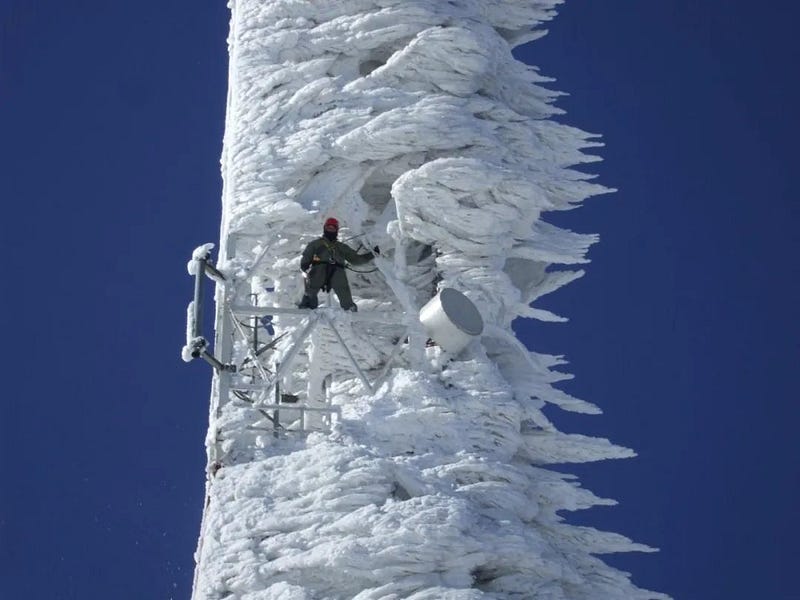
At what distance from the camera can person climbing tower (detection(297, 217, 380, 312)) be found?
36.8 metres

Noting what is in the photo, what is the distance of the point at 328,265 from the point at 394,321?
1418 mm

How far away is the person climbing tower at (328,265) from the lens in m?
36.8

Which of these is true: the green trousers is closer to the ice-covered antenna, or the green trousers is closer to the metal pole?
the ice-covered antenna

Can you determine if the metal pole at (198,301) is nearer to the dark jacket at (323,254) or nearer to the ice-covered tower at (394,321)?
the ice-covered tower at (394,321)

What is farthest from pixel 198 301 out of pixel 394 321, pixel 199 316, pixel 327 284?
pixel 394 321

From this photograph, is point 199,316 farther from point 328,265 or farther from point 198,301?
point 328,265

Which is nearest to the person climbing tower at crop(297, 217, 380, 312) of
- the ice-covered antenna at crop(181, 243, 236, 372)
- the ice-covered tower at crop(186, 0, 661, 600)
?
the ice-covered tower at crop(186, 0, 661, 600)

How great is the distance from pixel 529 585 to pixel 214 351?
641 centimetres

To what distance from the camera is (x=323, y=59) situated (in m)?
38.8

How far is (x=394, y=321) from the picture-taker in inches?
1468

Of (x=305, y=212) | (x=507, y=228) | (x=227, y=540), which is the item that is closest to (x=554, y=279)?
(x=507, y=228)

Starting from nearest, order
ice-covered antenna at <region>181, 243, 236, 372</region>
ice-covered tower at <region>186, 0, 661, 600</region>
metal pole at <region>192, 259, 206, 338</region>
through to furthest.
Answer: ice-covered tower at <region>186, 0, 661, 600</region> < ice-covered antenna at <region>181, 243, 236, 372</region> < metal pole at <region>192, 259, 206, 338</region>

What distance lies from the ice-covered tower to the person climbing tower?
326mm

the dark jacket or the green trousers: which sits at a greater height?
the dark jacket
